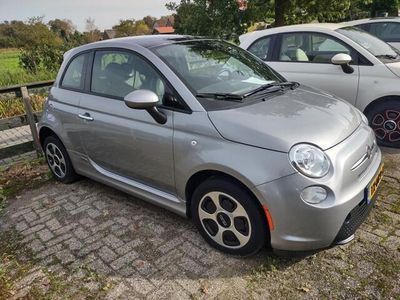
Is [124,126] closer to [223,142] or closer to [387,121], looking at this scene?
[223,142]

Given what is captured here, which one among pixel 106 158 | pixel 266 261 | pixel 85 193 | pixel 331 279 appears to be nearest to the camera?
pixel 331 279

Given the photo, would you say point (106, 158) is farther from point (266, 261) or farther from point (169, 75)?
point (266, 261)

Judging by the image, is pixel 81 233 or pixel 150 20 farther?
pixel 150 20

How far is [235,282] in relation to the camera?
9.11 ft

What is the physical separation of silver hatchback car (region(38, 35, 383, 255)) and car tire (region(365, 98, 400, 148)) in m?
1.92

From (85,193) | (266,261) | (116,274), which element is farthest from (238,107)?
(85,193)

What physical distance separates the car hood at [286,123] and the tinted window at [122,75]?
734mm

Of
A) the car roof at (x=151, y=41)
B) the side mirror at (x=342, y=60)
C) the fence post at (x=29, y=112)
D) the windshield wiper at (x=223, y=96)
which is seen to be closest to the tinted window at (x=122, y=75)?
the car roof at (x=151, y=41)

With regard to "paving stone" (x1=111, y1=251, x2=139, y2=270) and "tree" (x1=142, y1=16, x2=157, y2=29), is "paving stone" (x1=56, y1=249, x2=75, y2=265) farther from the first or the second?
"tree" (x1=142, y1=16, x2=157, y2=29)

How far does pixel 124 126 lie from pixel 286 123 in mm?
1510

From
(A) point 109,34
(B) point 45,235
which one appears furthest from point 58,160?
(A) point 109,34

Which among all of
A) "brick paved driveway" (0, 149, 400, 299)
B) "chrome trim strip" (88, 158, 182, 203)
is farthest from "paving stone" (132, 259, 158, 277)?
"chrome trim strip" (88, 158, 182, 203)

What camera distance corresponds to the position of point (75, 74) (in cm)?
423

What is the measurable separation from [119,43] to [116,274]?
2171mm
